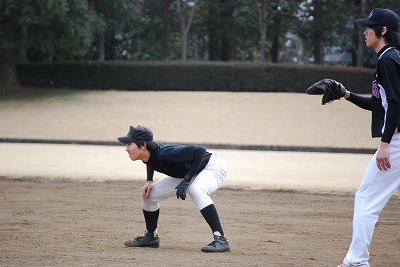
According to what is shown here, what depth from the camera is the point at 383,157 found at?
5.54 metres

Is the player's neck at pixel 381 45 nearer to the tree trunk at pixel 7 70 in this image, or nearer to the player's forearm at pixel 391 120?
the player's forearm at pixel 391 120

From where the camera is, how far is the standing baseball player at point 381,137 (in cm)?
561

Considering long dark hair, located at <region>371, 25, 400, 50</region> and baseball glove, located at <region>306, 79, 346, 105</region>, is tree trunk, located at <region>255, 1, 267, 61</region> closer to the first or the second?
baseball glove, located at <region>306, 79, 346, 105</region>

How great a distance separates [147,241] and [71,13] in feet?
83.3

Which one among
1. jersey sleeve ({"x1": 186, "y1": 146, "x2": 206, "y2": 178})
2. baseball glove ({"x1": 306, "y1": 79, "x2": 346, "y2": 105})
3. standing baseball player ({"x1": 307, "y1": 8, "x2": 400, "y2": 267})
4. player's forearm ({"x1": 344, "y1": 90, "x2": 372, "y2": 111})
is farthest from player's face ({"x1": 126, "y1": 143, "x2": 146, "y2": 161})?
standing baseball player ({"x1": 307, "y1": 8, "x2": 400, "y2": 267})

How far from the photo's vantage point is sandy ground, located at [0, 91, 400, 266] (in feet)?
23.9

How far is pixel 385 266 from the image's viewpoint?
6.68 m

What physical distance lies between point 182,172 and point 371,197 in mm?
2035

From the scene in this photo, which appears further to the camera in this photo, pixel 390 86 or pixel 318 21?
pixel 318 21

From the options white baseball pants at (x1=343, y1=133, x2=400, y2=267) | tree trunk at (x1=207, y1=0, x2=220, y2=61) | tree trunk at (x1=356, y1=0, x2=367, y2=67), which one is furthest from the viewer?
tree trunk at (x1=207, y1=0, x2=220, y2=61)

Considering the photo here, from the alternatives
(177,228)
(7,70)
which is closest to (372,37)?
(177,228)

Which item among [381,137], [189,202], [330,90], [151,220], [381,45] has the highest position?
[381,45]

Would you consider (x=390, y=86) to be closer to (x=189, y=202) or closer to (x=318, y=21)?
(x=189, y=202)

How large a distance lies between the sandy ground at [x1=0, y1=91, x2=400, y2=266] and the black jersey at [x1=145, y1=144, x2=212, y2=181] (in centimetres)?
75
